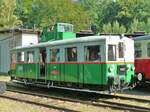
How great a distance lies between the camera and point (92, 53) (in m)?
17.3

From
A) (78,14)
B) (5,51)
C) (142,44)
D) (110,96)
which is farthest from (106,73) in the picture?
(78,14)

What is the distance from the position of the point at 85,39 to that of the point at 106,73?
1.96m

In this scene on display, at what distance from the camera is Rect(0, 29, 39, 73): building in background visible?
115 ft

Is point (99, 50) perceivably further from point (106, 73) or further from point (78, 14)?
point (78, 14)

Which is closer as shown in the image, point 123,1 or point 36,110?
point 36,110

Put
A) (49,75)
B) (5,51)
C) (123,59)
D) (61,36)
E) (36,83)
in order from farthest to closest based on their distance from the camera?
(5,51) → (61,36) → (36,83) → (49,75) → (123,59)

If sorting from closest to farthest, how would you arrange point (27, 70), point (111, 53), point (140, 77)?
point (111, 53), point (140, 77), point (27, 70)

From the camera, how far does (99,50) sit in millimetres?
16922

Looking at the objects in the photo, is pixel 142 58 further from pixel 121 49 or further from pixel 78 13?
pixel 78 13

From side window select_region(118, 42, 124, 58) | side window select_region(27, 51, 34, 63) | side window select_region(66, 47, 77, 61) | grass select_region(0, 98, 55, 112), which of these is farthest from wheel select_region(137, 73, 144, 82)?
grass select_region(0, 98, 55, 112)

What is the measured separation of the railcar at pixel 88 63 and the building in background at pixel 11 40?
13.6m

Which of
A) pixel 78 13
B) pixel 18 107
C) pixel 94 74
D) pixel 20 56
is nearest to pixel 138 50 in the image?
pixel 94 74

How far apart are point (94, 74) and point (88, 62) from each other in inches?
26.4

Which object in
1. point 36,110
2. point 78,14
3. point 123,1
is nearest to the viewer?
point 36,110
